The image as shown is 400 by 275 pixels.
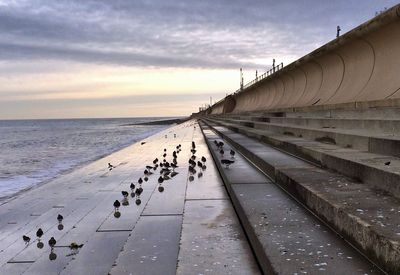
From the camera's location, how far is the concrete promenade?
10.8 ft

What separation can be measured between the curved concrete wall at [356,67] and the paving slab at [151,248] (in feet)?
19.1

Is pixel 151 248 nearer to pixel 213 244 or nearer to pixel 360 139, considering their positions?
pixel 213 244

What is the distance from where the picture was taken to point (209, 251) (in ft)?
11.2

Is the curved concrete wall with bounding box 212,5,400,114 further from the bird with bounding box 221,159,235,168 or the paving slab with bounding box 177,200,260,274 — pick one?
the paving slab with bounding box 177,200,260,274

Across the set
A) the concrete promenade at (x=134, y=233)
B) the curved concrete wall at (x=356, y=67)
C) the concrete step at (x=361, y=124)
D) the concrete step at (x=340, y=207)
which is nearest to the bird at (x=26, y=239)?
the concrete promenade at (x=134, y=233)

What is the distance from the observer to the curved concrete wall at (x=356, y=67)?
28.3ft

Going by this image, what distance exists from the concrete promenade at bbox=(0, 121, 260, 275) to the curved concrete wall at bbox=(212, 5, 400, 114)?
4.60 m

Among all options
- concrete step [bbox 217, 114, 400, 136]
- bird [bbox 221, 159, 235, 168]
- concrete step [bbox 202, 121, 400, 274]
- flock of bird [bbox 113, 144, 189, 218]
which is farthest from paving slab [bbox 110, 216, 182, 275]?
concrete step [bbox 217, 114, 400, 136]

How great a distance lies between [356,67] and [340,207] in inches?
355

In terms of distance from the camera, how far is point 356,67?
36.6 ft

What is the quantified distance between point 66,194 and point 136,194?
6.50ft

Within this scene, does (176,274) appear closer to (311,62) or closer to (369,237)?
(369,237)

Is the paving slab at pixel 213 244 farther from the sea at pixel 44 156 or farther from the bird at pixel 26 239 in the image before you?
the sea at pixel 44 156

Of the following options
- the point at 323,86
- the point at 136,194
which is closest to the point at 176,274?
the point at 136,194
